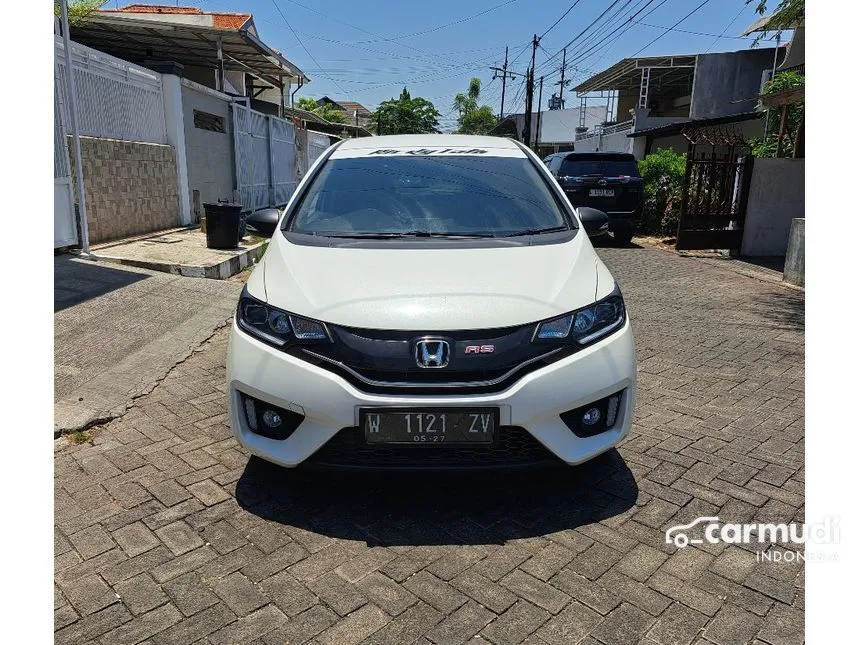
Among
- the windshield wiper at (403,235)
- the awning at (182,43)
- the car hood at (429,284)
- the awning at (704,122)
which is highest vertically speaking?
the awning at (182,43)

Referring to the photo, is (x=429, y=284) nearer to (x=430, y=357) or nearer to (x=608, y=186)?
(x=430, y=357)

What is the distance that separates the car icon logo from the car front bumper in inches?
18.3

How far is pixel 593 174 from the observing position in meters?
12.1

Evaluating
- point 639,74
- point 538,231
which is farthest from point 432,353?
point 639,74

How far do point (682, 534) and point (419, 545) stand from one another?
45.2 inches

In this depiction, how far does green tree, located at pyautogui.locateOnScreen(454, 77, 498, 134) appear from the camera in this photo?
7359 cm

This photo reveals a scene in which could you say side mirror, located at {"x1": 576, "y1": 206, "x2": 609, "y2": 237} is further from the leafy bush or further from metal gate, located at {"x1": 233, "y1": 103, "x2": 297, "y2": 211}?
metal gate, located at {"x1": 233, "y1": 103, "x2": 297, "y2": 211}

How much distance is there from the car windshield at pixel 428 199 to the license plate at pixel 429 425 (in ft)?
3.94

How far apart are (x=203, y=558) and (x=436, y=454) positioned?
1025 millimetres

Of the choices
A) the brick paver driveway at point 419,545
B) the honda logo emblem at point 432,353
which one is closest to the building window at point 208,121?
the brick paver driveway at point 419,545

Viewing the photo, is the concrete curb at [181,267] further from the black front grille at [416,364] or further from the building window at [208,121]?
the black front grille at [416,364]

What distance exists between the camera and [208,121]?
41.3 feet

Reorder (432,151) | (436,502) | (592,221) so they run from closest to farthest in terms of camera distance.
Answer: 1. (436,502)
2. (592,221)
3. (432,151)

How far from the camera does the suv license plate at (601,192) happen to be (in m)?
11.9
